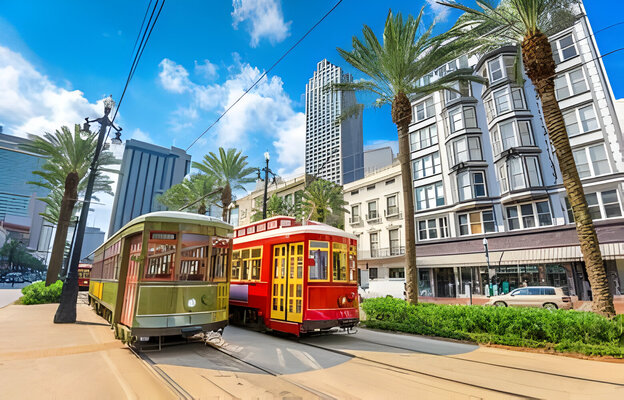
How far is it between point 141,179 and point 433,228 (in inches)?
5374

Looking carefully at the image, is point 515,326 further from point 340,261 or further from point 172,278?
point 172,278

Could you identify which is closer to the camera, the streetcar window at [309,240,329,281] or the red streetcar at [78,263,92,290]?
the streetcar window at [309,240,329,281]

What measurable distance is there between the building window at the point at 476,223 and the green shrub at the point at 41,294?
30838 millimetres

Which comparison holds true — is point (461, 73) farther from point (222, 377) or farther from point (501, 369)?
point (222, 377)

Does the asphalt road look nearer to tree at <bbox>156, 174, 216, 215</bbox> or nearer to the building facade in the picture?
the building facade

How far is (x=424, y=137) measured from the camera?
33.8 metres

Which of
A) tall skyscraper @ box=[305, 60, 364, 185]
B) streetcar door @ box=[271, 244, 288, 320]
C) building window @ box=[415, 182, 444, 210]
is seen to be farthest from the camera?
tall skyscraper @ box=[305, 60, 364, 185]

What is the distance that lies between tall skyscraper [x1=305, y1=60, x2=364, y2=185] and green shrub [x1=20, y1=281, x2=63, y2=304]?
3906 inches

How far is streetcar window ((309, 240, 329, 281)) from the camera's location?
9438 mm

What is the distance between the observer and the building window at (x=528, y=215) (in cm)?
2408

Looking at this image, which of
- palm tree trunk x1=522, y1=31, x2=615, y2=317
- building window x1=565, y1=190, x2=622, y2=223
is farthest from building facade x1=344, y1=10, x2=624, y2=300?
palm tree trunk x1=522, y1=31, x2=615, y2=317

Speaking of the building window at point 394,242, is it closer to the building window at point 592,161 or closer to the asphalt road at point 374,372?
the building window at point 592,161

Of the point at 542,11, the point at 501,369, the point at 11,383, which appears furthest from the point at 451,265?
the point at 11,383

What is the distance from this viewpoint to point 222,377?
5746 mm
